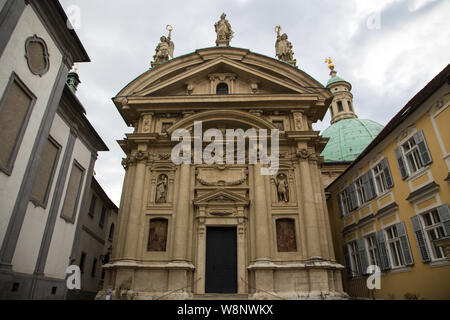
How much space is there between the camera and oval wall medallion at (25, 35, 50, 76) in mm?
10297

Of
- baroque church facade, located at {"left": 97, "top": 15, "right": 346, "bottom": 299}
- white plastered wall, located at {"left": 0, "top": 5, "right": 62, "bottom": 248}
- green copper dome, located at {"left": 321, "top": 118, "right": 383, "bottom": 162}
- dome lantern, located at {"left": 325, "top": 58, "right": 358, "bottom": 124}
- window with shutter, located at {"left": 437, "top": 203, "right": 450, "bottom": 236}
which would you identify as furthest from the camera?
dome lantern, located at {"left": 325, "top": 58, "right": 358, "bottom": 124}

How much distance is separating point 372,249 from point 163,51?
20474 mm

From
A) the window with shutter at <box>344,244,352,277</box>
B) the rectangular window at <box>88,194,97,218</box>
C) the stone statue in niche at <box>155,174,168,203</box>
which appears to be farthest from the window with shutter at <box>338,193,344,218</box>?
the rectangular window at <box>88,194,97,218</box>

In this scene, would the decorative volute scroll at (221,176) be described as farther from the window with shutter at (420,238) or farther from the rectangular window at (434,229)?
the rectangular window at (434,229)

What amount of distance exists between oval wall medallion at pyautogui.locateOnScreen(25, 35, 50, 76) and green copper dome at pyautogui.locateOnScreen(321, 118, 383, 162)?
29.4 metres

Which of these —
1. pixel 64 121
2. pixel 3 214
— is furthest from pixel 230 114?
pixel 3 214

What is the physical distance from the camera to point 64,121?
1423 centimetres

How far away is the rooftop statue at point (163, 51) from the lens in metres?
23.5

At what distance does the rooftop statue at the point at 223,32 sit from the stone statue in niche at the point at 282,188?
12.0 metres

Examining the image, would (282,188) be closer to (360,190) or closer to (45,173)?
(360,190)

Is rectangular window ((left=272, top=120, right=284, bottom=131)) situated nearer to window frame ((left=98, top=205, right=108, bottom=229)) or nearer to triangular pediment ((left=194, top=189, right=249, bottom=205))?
triangular pediment ((left=194, top=189, right=249, bottom=205))

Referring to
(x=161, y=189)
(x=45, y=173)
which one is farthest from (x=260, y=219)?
(x=45, y=173)

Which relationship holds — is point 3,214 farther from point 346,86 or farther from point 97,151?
point 346,86
